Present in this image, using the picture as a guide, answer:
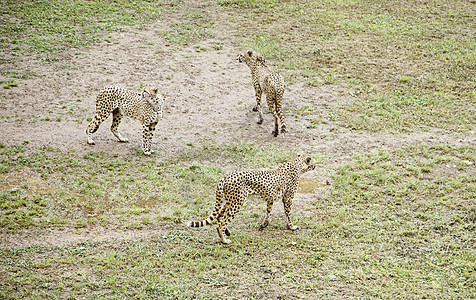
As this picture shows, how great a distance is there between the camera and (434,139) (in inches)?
565

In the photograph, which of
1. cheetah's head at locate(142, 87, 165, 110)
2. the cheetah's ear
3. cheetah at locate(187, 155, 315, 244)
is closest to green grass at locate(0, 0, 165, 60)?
cheetah's head at locate(142, 87, 165, 110)

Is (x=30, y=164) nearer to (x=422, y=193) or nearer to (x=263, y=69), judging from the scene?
(x=263, y=69)

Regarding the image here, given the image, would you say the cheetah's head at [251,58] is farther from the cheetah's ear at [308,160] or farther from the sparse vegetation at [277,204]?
the cheetah's ear at [308,160]

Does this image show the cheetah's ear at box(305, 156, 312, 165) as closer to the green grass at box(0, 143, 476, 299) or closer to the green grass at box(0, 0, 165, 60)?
the green grass at box(0, 143, 476, 299)

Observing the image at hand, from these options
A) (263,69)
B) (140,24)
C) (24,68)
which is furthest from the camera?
(140,24)

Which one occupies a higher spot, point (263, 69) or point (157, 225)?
point (263, 69)

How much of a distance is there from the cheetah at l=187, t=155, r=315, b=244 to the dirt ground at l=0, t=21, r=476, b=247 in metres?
1.30

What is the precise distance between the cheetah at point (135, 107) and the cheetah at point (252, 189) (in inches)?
130

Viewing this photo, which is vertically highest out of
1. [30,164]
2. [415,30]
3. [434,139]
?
[415,30]

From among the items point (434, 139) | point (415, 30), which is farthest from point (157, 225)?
point (415, 30)

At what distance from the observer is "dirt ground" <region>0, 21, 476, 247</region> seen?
14.0 meters

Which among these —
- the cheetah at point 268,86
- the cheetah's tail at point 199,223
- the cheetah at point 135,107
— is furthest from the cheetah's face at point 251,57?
the cheetah's tail at point 199,223

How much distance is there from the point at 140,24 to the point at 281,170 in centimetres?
1216

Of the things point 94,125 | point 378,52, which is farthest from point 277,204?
point 378,52
